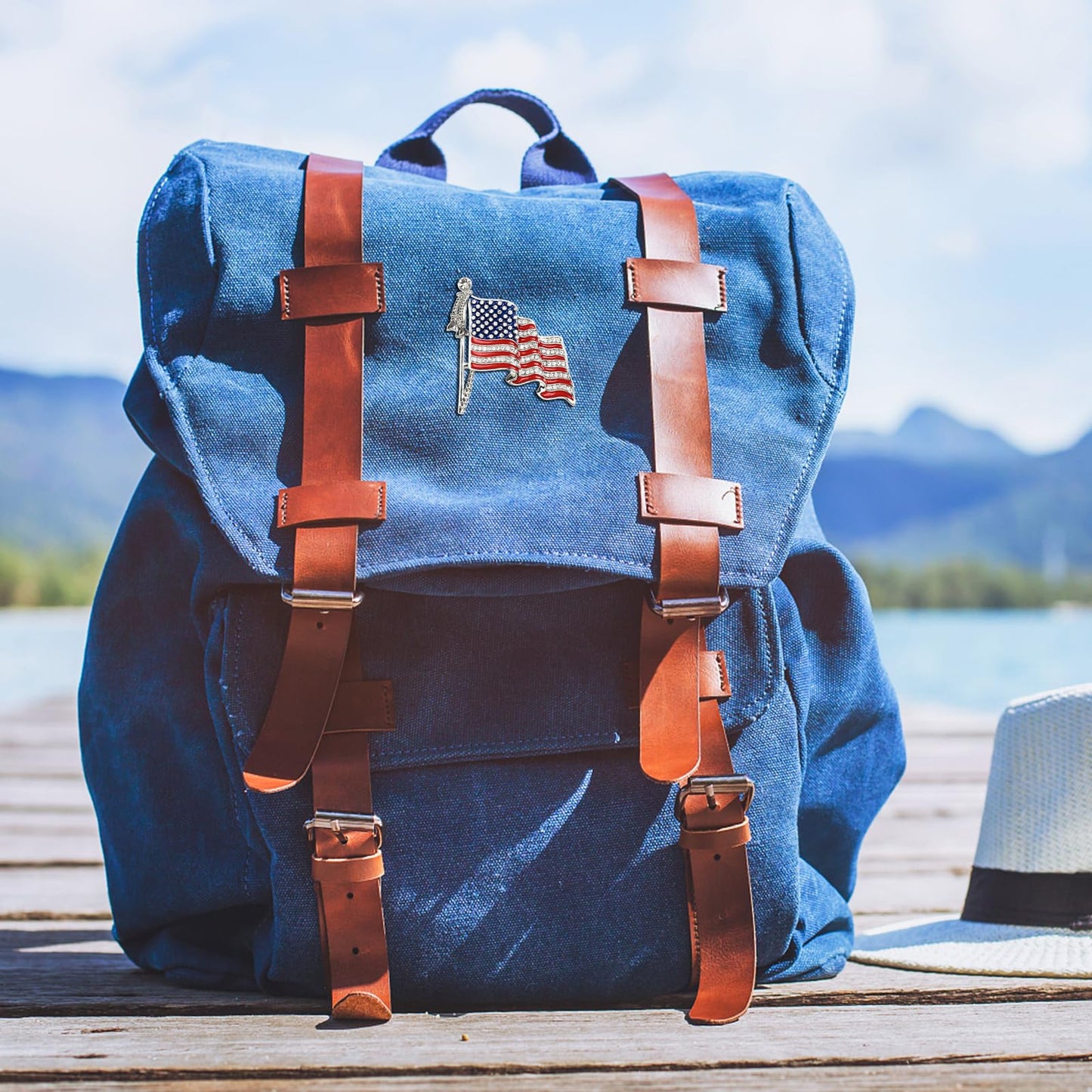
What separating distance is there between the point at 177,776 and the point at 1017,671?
11893mm

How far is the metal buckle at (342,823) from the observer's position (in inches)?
36.7

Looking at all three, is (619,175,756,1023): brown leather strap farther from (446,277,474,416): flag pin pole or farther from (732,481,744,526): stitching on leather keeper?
(446,277,474,416): flag pin pole

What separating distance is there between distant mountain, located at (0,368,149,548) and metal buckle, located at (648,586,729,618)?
78049mm

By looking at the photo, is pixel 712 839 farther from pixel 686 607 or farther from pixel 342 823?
pixel 342 823

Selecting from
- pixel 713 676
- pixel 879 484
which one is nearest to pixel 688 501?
pixel 713 676

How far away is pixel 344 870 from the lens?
929mm

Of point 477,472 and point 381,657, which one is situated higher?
point 477,472

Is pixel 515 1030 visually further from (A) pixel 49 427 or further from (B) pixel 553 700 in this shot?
(A) pixel 49 427

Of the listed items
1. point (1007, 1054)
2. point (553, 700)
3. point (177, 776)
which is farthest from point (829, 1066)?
point (177, 776)

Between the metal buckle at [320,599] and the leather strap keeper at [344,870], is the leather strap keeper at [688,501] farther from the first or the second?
the leather strap keeper at [344,870]

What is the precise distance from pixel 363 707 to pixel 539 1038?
309mm

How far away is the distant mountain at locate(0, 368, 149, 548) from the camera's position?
85.9 metres

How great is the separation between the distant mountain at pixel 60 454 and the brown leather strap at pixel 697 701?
256 feet

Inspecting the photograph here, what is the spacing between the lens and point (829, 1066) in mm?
822
